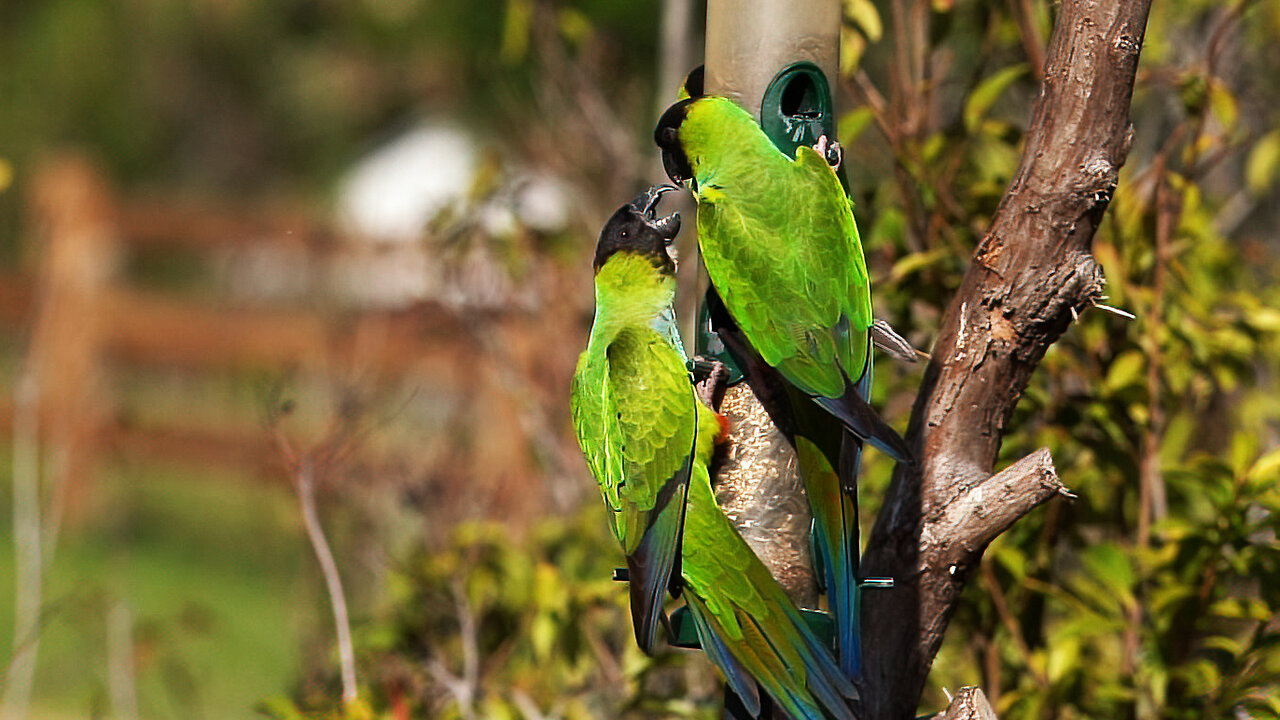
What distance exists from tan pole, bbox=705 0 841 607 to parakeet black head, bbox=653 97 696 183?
185 mm

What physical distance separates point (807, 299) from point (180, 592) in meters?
6.95

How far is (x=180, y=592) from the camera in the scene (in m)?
7.90

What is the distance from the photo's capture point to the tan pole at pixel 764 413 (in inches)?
83.5

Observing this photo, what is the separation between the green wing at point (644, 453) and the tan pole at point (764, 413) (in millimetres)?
278

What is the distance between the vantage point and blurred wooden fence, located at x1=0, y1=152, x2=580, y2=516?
13.2 ft

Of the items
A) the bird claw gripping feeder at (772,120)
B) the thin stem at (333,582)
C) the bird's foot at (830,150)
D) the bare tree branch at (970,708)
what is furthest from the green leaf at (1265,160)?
the thin stem at (333,582)

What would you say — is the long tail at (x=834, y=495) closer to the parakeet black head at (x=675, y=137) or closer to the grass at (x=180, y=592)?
the parakeet black head at (x=675, y=137)

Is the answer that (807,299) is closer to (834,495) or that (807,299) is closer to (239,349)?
(834,495)

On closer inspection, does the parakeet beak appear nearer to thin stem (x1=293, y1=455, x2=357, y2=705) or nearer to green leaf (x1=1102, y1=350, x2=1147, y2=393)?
thin stem (x1=293, y1=455, x2=357, y2=705)


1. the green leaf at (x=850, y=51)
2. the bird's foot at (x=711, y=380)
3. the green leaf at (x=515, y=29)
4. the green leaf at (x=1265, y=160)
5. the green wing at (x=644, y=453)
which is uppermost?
the green leaf at (x=515, y=29)

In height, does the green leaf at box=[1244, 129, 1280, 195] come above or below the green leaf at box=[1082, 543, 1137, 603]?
above

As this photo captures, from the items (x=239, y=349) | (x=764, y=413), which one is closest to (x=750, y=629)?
(x=764, y=413)

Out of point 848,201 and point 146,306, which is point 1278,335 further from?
point 146,306

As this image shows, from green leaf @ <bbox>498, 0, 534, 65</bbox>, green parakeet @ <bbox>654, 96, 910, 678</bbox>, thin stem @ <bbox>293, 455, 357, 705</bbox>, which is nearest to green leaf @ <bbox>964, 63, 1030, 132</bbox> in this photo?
green parakeet @ <bbox>654, 96, 910, 678</bbox>
